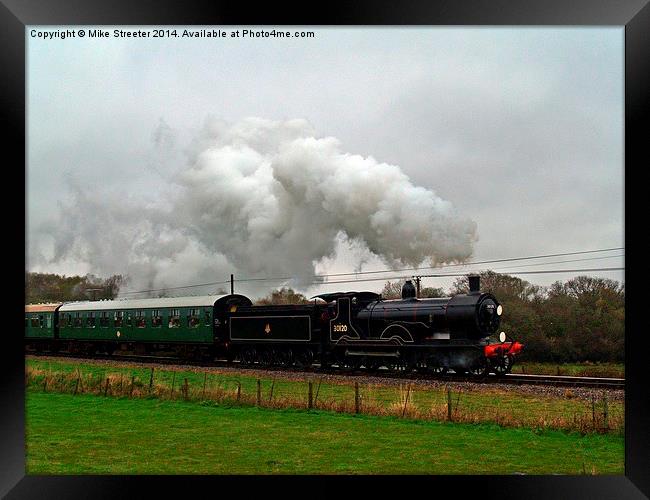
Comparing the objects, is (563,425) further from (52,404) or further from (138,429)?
(52,404)

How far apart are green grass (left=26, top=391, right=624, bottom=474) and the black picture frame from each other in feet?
1.87

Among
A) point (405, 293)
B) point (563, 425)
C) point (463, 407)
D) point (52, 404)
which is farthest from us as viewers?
point (405, 293)

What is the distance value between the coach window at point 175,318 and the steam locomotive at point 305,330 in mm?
42

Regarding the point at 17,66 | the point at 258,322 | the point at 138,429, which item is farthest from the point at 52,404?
the point at 258,322

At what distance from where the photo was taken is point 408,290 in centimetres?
2102

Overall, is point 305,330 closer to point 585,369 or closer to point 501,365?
point 501,365

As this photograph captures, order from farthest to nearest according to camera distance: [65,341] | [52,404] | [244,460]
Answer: [65,341] < [52,404] < [244,460]

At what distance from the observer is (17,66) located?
6.25 metres

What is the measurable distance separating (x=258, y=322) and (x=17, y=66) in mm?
19006

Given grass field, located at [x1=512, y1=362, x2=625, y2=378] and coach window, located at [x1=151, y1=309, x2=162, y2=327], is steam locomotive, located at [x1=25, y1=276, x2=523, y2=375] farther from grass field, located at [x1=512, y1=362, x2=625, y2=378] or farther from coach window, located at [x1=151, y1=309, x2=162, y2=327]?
grass field, located at [x1=512, y1=362, x2=625, y2=378]

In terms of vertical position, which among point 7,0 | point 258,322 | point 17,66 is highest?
point 7,0

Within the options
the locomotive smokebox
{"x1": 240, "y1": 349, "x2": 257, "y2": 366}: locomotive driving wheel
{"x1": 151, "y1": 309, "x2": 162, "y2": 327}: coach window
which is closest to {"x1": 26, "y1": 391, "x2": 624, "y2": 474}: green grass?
the locomotive smokebox

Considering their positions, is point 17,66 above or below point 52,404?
above

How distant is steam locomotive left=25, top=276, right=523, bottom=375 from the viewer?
1886cm
